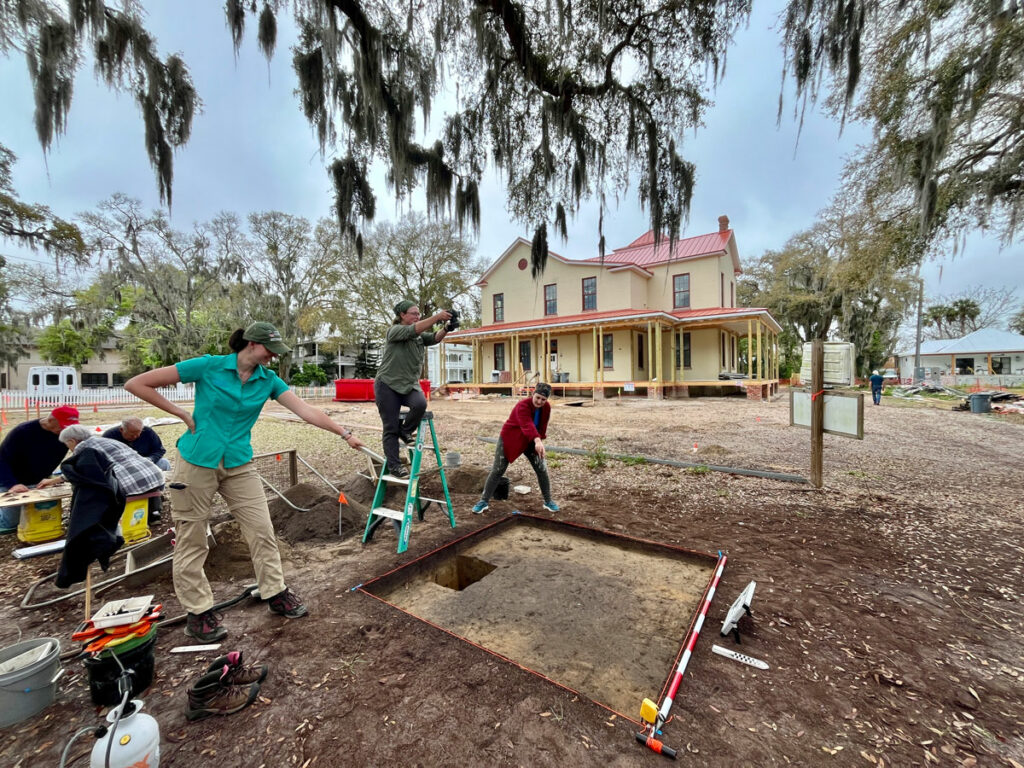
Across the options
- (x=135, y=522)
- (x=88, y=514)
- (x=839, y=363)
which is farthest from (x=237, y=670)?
(x=839, y=363)

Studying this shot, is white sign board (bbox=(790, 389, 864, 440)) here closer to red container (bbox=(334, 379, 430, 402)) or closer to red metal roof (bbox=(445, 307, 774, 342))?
red metal roof (bbox=(445, 307, 774, 342))

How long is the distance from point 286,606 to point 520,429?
8.80 feet

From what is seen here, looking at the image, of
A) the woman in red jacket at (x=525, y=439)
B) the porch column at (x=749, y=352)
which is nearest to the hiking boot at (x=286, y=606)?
the woman in red jacket at (x=525, y=439)

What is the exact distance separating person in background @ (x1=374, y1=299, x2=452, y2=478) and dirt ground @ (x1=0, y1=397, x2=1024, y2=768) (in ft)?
3.30

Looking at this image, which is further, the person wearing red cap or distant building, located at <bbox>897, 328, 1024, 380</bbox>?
distant building, located at <bbox>897, 328, 1024, 380</bbox>

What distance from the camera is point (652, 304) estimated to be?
74.7 ft

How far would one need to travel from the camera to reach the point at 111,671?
193cm

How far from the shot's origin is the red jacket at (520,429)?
4574 mm

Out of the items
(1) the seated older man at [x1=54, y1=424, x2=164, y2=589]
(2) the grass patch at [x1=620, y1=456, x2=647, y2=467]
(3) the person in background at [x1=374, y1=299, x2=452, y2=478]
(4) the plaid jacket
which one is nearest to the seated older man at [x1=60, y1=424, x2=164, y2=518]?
(4) the plaid jacket

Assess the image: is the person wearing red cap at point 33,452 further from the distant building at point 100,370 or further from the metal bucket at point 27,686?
the distant building at point 100,370

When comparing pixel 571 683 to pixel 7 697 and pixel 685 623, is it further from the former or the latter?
pixel 7 697

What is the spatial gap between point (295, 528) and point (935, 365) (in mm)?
62103

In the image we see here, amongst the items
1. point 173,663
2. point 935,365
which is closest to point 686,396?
point 173,663

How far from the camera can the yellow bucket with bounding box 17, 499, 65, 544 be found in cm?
375
